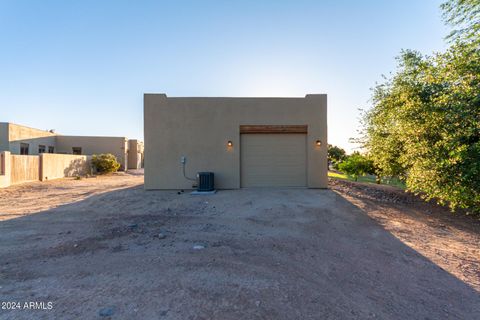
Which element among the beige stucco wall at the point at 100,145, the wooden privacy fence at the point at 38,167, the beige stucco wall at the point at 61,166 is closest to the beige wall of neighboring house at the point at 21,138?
the beige stucco wall at the point at 100,145

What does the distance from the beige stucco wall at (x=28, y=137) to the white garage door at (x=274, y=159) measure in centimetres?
2125

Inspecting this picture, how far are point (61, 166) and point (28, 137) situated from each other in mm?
7325

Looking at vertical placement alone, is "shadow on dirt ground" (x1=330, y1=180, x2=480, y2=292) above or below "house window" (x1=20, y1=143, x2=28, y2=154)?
below

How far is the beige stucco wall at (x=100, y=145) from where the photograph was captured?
2542 centimetres

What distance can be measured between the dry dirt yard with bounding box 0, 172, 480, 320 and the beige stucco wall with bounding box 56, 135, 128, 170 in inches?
839

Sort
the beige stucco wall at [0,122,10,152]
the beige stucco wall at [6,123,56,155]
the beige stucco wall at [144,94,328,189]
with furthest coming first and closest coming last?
1. the beige stucco wall at [6,123,56,155]
2. the beige stucco wall at [0,122,10,152]
3. the beige stucco wall at [144,94,328,189]

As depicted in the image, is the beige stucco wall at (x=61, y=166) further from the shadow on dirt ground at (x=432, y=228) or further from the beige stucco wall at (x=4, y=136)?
the shadow on dirt ground at (x=432, y=228)

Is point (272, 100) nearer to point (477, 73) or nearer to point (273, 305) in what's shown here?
point (477, 73)

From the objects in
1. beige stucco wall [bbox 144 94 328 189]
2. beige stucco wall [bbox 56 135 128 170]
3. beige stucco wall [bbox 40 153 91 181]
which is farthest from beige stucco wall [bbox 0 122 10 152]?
beige stucco wall [bbox 144 94 328 189]

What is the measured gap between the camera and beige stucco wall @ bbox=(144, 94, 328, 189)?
31.6 feet

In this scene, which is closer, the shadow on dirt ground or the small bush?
the shadow on dirt ground

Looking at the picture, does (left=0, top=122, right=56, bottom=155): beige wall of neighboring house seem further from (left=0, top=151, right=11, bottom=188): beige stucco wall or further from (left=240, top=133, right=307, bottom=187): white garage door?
(left=240, top=133, right=307, bottom=187): white garage door

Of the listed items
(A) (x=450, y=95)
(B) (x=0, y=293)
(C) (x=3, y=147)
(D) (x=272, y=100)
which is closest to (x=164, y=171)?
(D) (x=272, y=100)

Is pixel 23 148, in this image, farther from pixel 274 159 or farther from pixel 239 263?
pixel 239 263
